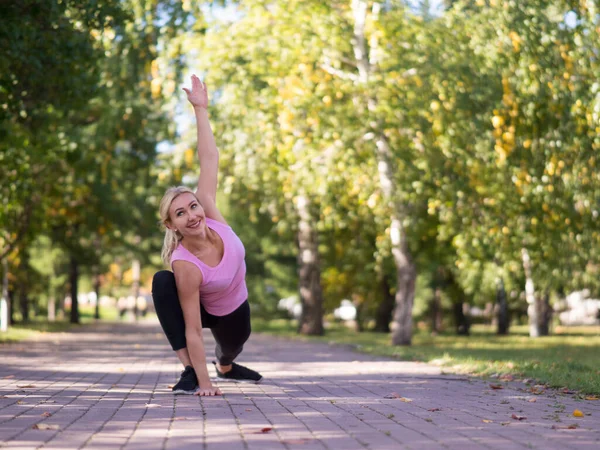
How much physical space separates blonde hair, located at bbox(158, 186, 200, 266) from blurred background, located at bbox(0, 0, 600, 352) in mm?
6703

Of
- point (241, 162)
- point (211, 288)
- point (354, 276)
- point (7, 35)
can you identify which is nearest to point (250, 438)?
point (211, 288)

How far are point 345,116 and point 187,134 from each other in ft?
30.4

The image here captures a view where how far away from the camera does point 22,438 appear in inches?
235

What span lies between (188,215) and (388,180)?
14060 mm

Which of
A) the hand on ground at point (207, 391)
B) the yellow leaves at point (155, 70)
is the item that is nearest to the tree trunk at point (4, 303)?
the yellow leaves at point (155, 70)

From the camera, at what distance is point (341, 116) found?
20.7 m

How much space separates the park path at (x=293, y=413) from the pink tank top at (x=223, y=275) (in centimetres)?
79

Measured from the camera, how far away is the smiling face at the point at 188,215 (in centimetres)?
823

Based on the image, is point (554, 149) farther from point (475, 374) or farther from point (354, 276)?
point (354, 276)

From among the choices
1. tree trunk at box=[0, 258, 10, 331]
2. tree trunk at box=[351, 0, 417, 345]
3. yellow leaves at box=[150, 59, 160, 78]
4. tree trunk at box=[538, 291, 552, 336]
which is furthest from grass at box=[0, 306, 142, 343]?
tree trunk at box=[538, 291, 552, 336]

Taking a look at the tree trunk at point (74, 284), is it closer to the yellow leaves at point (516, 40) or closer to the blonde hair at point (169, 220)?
the yellow leaves at point (516, 40)

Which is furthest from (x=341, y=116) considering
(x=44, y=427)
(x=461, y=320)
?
(x=461, y=320)

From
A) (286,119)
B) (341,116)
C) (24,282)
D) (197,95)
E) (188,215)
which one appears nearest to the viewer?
(188,215)

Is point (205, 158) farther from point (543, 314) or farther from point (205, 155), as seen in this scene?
point (543, 314)
